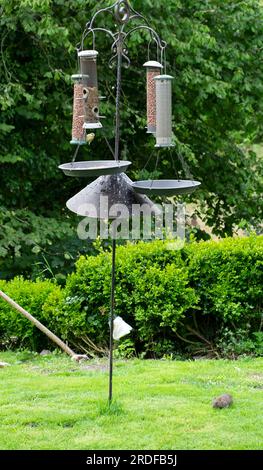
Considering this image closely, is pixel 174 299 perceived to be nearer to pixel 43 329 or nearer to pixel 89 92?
pixel 43 329

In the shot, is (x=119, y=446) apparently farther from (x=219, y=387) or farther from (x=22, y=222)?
(x=22, y=222)

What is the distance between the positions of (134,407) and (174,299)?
75.6 inches

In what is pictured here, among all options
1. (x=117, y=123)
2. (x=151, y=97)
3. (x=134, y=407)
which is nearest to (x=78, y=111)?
(x=117, y=123)

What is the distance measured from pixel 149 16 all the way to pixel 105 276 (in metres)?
3.67

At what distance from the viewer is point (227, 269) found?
7.49 meters

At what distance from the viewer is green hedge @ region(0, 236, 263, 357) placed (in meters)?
7.42

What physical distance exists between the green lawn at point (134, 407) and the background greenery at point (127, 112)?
3.14 m

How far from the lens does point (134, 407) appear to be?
220 inches

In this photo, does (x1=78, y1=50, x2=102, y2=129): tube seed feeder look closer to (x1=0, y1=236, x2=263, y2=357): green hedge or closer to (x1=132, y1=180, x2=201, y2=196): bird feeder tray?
(x1=132, y1=180, x2=201, y2=196): bird feeder tray

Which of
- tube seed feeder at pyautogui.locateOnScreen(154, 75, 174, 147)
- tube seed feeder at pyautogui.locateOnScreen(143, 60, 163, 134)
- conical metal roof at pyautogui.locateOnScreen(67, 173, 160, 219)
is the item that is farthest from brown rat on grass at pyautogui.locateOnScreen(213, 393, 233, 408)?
tube seed feeder at pyautogui.locateOnScreen(143, 60, 163, 134)

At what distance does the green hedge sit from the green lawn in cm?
47
